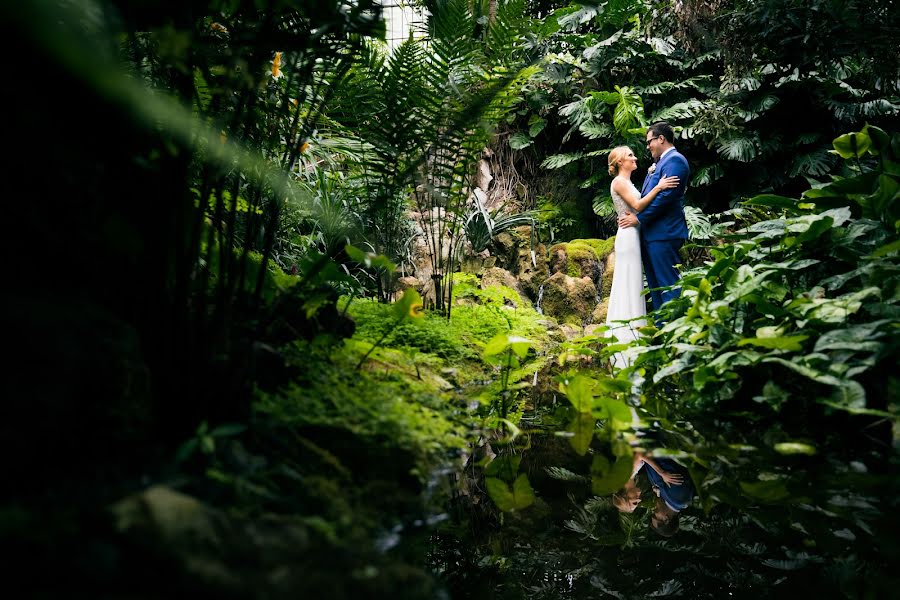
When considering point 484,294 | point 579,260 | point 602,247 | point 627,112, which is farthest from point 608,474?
point 627,112

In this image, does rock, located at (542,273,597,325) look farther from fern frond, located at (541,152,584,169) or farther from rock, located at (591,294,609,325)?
fern frond, located at (541,152,584,169)

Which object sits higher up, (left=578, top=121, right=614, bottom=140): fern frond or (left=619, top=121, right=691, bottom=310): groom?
(left=578, top=121, right=614, bottom=140): fern frond

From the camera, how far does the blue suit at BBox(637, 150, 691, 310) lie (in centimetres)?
411

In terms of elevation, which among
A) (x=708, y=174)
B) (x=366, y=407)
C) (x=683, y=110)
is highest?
(x=683, y=110)

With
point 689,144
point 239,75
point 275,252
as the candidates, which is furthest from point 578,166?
point 239,75

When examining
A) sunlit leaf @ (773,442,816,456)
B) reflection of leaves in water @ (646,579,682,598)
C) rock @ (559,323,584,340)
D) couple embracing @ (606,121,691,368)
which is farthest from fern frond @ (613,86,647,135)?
reflection of leaves in water @ (646,579,682,598)

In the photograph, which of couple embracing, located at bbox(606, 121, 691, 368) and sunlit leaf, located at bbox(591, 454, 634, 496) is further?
couple embracing, located at bbox(606, 121, 691, 368)

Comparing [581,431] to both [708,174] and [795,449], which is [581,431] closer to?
[795,449]

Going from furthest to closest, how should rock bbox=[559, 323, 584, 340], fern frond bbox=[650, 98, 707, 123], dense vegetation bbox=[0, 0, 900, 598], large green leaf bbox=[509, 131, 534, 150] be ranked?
large green leaf bbox=[509, 131, 534, 150], fern frond bbox=[650, 98, 707, 123], rock bbox=[559, 323, 584, 340], dense vegetation bbox=[0, 0, 900, 598]

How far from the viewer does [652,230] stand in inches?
167

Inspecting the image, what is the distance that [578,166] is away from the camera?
8062 mm

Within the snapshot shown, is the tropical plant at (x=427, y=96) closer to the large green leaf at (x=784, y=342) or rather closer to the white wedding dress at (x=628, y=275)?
the large green leaf at (x=784, y=342)

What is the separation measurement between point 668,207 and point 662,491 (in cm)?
317

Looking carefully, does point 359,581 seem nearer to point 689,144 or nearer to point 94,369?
point 94,369
